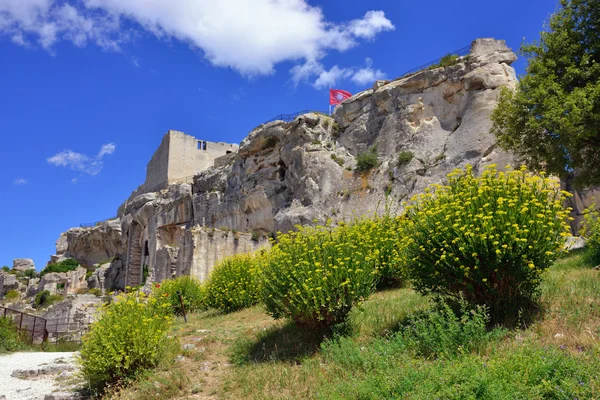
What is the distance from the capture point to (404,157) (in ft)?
80.5

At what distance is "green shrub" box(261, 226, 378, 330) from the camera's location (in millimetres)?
7199

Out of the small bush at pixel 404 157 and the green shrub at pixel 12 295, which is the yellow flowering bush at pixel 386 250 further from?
the green shrub at pixel 12 295

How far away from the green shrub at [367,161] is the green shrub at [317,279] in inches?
716

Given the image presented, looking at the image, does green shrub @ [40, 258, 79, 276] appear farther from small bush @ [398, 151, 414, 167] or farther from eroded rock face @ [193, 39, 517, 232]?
small bush @ [398, 151, 414, 167]

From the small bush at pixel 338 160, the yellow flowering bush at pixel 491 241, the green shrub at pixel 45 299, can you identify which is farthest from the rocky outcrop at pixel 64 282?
the yellow flowering bush at pixel 491 241

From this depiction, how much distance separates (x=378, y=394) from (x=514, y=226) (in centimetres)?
295

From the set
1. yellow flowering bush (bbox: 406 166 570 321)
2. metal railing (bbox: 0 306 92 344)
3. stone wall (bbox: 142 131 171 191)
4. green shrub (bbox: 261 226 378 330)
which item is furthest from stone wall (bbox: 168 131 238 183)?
yellow flowering bush (bbox: 406 166 570 321)

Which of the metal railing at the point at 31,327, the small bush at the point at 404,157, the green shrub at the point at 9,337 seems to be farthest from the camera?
the small bush at the point at 404,157

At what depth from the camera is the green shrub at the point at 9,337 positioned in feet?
45.9

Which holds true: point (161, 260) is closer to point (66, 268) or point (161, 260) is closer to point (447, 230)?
point (447, 230)

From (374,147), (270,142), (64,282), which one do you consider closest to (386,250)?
(374,147)

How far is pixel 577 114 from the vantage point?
1180cm

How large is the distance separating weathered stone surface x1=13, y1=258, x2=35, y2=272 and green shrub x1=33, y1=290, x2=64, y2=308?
18.2m

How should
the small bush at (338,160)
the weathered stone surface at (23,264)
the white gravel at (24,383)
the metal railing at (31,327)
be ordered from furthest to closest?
the weathered stone surface at (23,264) < the small bush at (338,160) < the metal railing at (31,327) < the white gravel at (24,383)
